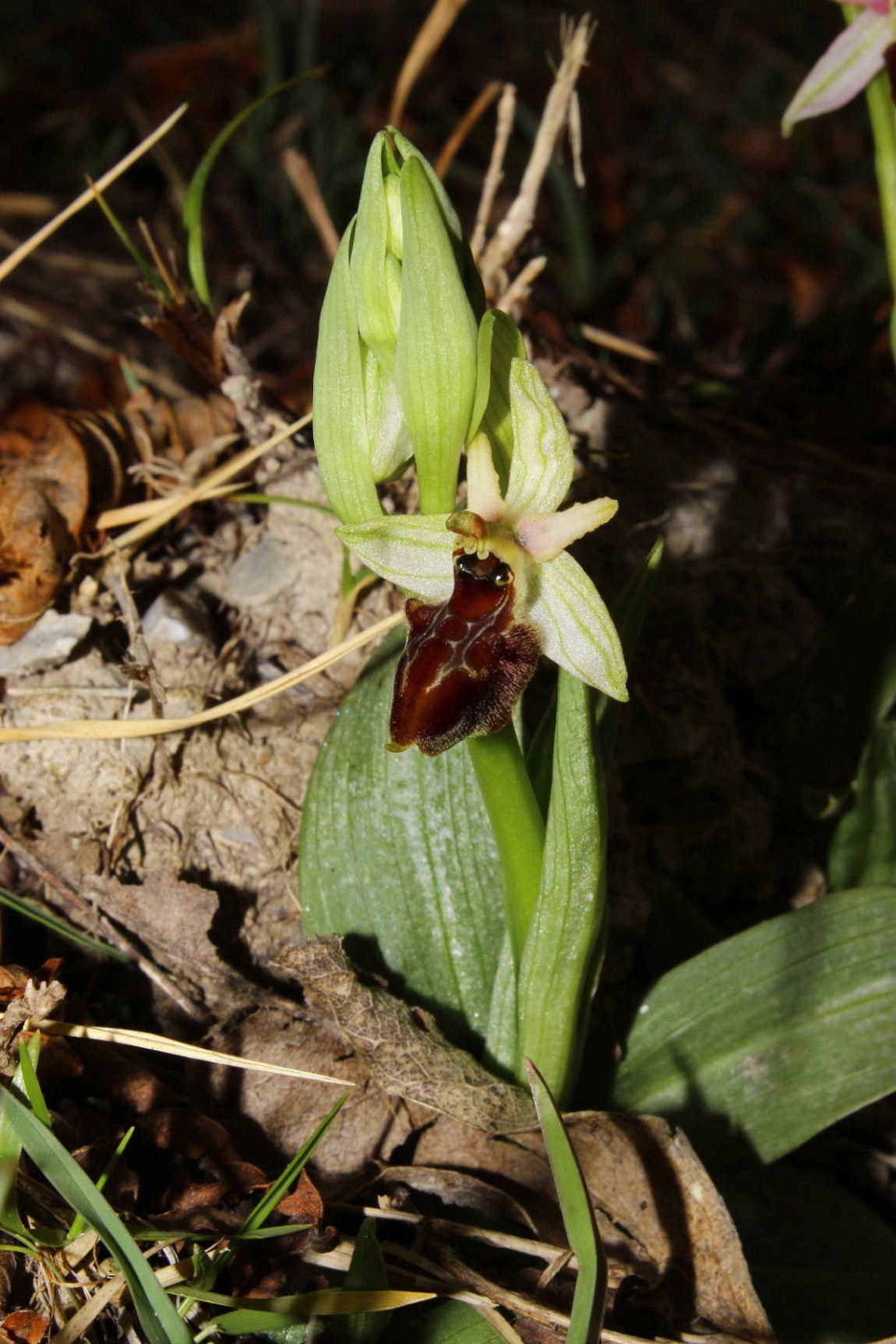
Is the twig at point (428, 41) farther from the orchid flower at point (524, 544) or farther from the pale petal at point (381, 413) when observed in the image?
the orchid flower at point (524, 544)

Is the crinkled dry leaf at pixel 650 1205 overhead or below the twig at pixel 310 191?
below

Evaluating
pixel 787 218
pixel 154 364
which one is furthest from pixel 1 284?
pixel 787 218

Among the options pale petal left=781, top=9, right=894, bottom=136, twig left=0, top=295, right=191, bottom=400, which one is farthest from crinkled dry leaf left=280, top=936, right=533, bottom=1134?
twig left=0, top=295, right=191, bottom=400

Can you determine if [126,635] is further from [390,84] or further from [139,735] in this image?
[390,84]

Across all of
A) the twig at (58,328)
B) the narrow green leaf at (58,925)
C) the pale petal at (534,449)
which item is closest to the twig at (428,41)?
the twig at (58,328)

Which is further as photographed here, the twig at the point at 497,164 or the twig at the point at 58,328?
the twig at the point at 58,328

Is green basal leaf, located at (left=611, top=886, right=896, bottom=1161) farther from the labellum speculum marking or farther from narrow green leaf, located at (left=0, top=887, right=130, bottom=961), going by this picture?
narrow green leaf, located at (left=0, top=887, right=130, bottom=961)
